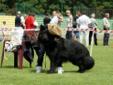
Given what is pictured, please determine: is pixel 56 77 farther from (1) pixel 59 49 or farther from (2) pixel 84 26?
(2) pixel 84 26

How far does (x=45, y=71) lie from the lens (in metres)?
14.3

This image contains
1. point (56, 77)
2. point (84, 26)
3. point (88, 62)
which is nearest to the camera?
point (56, 77)

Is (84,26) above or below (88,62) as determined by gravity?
below

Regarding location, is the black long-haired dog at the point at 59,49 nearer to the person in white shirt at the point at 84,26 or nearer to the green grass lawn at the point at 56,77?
the green grass lawn at the point at 56,77

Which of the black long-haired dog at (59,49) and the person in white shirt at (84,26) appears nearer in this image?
the black long-haired dog at (59,49)

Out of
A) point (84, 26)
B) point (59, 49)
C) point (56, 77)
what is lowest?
point (84, 26)

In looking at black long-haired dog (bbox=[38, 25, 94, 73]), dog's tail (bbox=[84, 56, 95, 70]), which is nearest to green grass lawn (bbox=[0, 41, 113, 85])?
dog's tail (bbox=[84, 56, 95, 70])

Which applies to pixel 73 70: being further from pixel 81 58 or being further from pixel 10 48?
pixel 10 48

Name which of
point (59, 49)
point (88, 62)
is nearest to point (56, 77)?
point (59, 49)

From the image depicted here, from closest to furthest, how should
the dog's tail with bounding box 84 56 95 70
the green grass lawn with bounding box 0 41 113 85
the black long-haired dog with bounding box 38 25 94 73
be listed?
the green grass lawn with bounding box 0 41 113 85 → the black long-haired dog with bounding box 38 25 94 73 → the dog's tail with bounding box 84 56 95 70

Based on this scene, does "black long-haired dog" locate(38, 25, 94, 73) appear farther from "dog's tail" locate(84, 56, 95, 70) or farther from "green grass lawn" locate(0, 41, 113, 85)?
"green grass lawn" locate(0, 41, 113, 85)

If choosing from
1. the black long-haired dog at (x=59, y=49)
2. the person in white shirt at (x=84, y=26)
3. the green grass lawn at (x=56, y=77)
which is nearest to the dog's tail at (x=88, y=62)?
the green grass lawn at (x=56, y=77)

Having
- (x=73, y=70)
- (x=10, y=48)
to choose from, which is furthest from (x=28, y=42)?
(x=73, y=70)

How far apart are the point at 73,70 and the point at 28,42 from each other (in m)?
1.51
